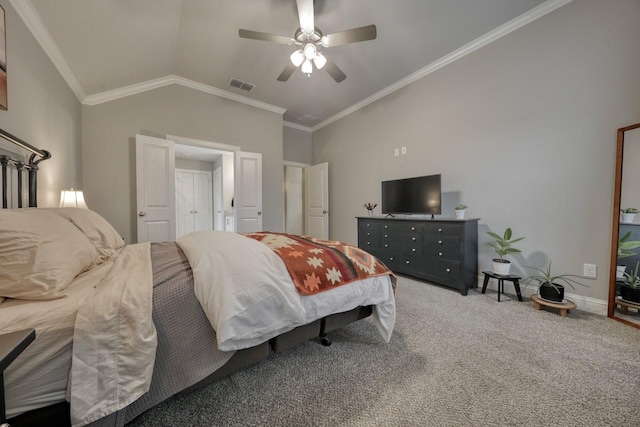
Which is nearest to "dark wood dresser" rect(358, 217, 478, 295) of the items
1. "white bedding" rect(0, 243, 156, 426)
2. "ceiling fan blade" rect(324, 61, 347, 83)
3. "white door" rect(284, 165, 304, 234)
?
"ceiling fan blade" rect(324, 61, 347, 83)

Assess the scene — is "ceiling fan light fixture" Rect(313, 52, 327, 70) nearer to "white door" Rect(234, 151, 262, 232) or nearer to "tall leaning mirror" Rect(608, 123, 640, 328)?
"white door" Rect(234, 151, 262, 232)

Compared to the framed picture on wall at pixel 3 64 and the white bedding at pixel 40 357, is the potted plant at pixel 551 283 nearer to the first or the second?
the white bedding at pixel 40 357

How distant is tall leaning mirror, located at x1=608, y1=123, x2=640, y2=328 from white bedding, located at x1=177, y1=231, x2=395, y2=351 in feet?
7.69

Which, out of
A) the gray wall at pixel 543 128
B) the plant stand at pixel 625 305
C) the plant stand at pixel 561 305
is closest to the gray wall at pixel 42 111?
the gray wall at pixel 543 128

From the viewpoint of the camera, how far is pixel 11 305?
31.2 inches

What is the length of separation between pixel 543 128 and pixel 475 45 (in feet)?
4.33

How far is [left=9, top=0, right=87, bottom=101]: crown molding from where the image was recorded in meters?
1.78

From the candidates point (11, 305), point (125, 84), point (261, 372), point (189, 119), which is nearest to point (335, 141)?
point (189, 119)

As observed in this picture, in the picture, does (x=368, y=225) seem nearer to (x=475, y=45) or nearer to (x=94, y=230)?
(x=475, y=45)

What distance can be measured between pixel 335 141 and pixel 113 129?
3.70 metres

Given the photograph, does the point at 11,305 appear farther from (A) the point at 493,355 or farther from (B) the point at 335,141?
(B) the point at 335,141

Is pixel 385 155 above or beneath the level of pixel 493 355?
above

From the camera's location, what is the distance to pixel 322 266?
1312 mm

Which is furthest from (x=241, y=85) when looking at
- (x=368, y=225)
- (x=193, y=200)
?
(x=193, y=200)
